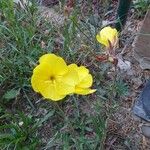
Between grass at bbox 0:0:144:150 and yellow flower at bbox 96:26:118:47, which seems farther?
grass at bbox 0:0:144:150

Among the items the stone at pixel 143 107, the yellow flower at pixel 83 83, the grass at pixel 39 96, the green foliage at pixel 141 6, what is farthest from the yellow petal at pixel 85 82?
the green foliage at pixel 141 6

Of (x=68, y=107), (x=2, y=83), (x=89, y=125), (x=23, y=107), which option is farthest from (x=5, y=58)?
(x=89, y=125)

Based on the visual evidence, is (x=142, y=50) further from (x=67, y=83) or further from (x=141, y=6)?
(x=67, y=83)

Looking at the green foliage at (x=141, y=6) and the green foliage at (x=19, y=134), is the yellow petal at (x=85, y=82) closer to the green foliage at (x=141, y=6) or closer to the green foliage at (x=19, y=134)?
the green foliage at (x=19, y=134)

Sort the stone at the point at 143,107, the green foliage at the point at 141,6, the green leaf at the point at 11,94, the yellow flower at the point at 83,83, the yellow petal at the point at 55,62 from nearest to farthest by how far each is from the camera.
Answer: the yellow petal at the point at 55,62, the yellow flower at the point at 83,83, the stone at the point at 143,107, the green leaf at the point at 11,94, the green foliage at the point at 141,6

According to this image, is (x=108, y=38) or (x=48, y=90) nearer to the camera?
(x=48, y=90)

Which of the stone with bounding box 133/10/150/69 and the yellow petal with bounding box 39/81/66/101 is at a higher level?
the yellow petal with bounding box 39/81/66/101

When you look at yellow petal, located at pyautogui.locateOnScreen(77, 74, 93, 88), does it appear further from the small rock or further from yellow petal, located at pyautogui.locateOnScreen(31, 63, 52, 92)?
the small rock

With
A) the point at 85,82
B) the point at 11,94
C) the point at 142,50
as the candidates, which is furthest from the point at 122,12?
the point at 85,82

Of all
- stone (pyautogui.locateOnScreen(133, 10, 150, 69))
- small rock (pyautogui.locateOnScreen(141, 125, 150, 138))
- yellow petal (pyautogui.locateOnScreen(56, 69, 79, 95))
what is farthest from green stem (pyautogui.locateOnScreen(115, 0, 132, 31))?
yellow petal (pyautogui.locateOnScreen(56, 69, 79, 95))
